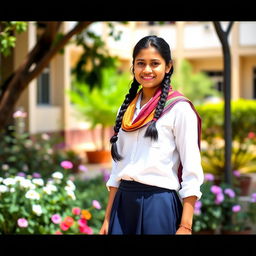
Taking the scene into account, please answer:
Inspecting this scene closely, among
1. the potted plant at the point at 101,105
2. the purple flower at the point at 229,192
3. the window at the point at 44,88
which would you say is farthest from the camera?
the window at the point at 44,88

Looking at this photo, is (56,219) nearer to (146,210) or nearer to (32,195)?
(32,195)

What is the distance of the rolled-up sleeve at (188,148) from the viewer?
7.07 feet

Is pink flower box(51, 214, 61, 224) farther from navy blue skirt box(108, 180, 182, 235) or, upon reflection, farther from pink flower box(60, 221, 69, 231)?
navy blue skirt box(108, 180, 182, 235)

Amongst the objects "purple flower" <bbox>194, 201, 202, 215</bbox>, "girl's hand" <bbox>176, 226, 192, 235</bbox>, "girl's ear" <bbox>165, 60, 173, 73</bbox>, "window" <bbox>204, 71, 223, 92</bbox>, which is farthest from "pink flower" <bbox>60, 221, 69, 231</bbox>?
"window" <bbox>204, 71, 223, 92</bbox>

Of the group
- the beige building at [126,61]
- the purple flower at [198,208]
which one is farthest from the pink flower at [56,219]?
the beige building at [126,61]

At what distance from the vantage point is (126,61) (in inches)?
787

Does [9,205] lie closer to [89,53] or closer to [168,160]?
[168,160]

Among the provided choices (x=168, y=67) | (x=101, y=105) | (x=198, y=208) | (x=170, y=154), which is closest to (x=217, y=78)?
(x=101, y=105)

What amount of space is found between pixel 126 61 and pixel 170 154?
18.0 meters

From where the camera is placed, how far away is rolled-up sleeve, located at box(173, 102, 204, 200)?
215 cm

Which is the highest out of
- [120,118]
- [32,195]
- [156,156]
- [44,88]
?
[44,88]

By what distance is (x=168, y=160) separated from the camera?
87.0 inches

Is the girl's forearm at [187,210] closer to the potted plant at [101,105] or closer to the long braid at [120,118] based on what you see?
the long braid at [120,118]
